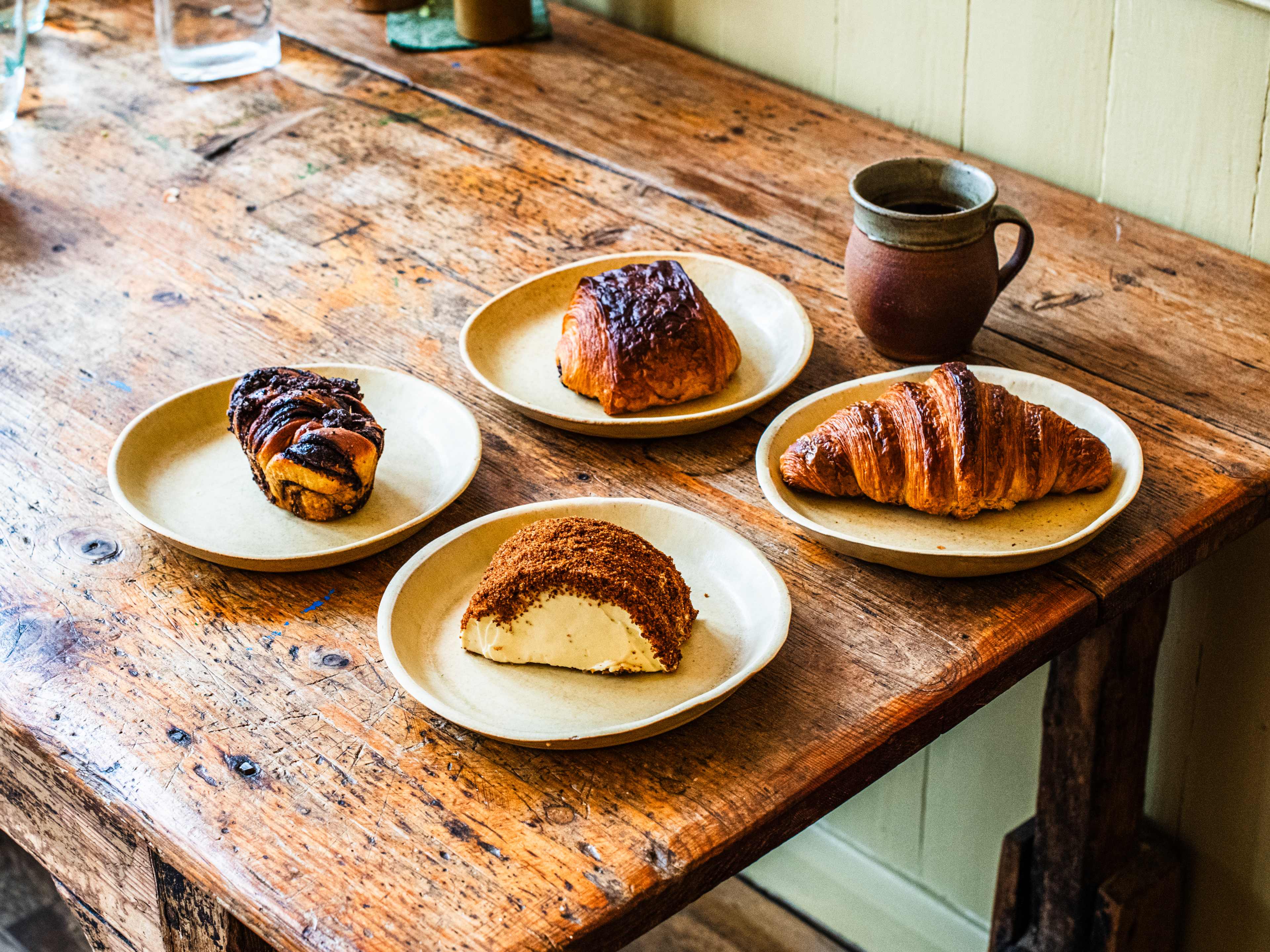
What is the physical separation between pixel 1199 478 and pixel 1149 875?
2.03 ft

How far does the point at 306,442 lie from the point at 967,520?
1.63 ft

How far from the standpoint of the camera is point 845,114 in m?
1.62

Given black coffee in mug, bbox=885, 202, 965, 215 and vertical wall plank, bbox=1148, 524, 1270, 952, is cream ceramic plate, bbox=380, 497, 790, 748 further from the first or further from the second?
vertical wall plank, bbox=1148, 524, 1270, 952

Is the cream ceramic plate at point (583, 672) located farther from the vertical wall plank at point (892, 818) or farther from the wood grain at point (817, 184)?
the vertical wall plank at point (892, 818)

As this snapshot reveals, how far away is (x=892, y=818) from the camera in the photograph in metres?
1.88

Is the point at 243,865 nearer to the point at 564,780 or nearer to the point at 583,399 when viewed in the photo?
the point at 564,780

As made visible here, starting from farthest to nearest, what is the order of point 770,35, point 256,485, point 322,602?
1. point 770,35
2. point 256,485
3. point 322,602

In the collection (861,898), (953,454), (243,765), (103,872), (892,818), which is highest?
(953,454)

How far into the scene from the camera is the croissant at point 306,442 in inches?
37.8

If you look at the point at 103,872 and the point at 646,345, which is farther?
the point at 646,345

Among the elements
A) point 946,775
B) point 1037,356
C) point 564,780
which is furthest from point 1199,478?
point 946,775

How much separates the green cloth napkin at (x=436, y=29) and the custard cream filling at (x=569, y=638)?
121cm

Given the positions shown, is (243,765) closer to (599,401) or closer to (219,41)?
(599,401)

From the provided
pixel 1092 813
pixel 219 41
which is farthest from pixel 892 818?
pixel 219 41
